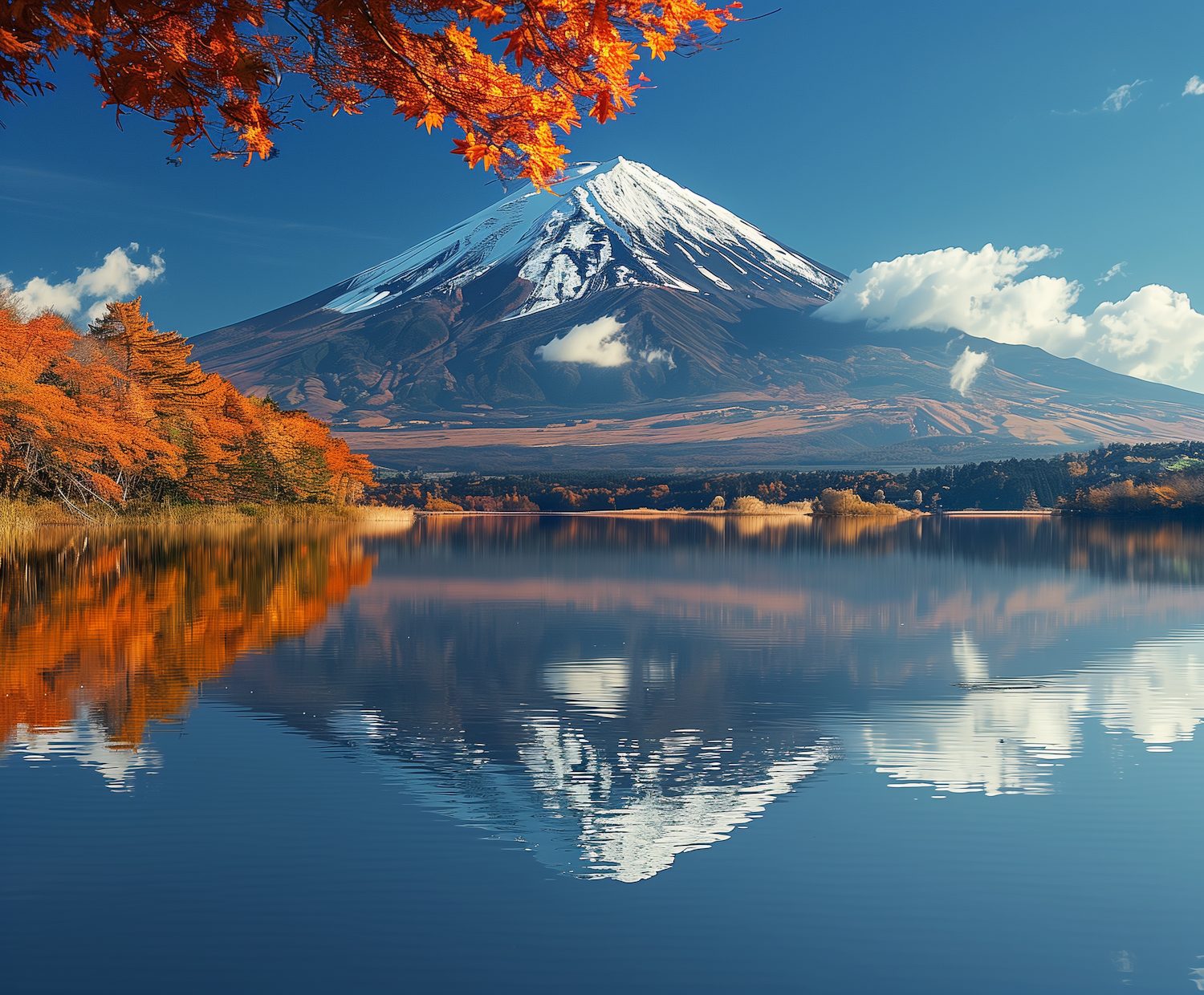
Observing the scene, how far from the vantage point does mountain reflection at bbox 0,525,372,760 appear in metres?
7.84

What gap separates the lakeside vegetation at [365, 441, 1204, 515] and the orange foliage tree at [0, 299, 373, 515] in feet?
95.7

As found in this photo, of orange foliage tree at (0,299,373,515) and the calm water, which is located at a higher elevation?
orange foliage tree at (0,299,373,515)

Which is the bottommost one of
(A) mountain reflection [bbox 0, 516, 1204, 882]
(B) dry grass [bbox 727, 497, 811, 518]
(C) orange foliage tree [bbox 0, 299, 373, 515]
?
(B) dry grass [bbox 727, 497, 811, 518]

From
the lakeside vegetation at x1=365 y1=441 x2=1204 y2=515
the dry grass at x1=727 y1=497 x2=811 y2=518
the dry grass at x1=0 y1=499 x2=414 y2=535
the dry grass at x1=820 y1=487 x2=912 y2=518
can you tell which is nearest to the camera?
the dry grass at x1=0 y1=499 x2=414 y2=535

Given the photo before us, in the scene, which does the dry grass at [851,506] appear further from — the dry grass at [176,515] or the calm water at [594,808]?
the calm water at [594,808]

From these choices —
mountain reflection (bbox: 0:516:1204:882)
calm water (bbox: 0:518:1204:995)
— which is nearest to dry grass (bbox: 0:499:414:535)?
mountain reflection (bbox: 0:516:1204:882)

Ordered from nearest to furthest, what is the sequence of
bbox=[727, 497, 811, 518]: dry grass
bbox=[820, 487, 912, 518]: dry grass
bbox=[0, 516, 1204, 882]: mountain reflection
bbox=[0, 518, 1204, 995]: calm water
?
bbox=[0, 518, 1204, 995]: calm water, bbox=[0, 516, 1204, 882]: mountain reflection, bbox=[820, 487, 912, 518]: dry grass, bbox=[727, 497, 811, 518]: dry grass

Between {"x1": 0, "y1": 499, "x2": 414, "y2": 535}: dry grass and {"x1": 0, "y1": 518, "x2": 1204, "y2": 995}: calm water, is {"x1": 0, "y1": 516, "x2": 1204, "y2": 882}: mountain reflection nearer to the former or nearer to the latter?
{"x1": 0, "y1": 518, "x2": 1204, "y2": 995}: calm water

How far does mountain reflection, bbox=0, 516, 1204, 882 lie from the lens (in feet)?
20.8

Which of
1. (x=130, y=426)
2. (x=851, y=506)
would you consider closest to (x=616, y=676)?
(x=130, y=426)

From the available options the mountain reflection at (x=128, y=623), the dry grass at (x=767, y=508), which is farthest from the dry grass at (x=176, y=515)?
the dry grass at (x=767, y=508)

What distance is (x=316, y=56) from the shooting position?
23.3 feet

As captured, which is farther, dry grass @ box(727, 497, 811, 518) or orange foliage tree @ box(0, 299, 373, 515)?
dry grass @ box(727, 497, 811, 518)

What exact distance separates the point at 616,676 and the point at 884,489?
80251 millimetres
